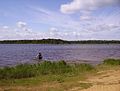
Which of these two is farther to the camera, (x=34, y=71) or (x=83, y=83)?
(x=34, y=71)

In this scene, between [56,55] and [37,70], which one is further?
[56,55]

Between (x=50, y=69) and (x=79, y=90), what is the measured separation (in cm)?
865

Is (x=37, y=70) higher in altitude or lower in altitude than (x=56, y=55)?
higher

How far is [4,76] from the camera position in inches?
739

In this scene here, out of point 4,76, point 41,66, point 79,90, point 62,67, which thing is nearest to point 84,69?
point 62,67

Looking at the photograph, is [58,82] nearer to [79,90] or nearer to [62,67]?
[79,90]

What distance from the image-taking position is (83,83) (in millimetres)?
16219

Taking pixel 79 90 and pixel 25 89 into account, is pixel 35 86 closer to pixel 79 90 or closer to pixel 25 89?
pixel 25 89

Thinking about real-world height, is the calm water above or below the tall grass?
below

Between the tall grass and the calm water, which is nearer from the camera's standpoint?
the tall grass

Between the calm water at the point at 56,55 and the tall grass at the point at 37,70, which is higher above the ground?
the tall grass at the point at 37,70

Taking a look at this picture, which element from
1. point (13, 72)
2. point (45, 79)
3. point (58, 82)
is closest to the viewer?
point (58, 82)

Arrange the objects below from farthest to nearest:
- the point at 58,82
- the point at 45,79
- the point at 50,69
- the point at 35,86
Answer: the point at 50,69, the point at 45,79, the point at 58,82, the point at 35,86

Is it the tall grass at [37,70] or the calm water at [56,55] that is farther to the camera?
the calm water at [56,55]
